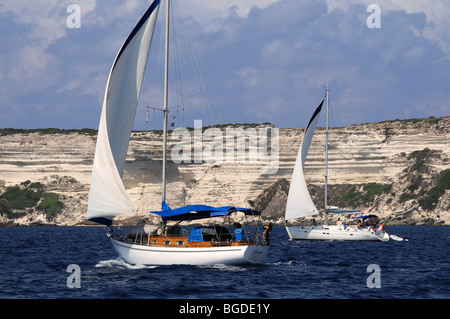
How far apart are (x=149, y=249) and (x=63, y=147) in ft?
251

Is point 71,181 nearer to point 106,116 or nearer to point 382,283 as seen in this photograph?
point 106,116

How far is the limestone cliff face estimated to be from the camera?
9688 centimetres

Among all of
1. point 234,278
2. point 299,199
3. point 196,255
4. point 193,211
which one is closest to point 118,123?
point 193,211

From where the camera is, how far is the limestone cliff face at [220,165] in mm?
96875

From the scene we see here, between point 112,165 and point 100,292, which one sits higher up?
point 112,165

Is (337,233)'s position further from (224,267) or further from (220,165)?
(220,165)

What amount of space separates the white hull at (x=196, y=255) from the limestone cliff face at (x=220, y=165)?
6802 centimetres

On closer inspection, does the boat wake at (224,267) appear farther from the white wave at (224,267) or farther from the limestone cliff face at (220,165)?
the limestone cliff face at (220,165)

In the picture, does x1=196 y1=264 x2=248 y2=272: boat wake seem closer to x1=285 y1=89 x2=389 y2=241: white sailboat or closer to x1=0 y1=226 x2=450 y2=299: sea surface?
x1=0 y1=226 x2=450 y2=299: sea surface

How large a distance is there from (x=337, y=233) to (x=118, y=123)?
29.6m

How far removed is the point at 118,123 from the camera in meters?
27.6
